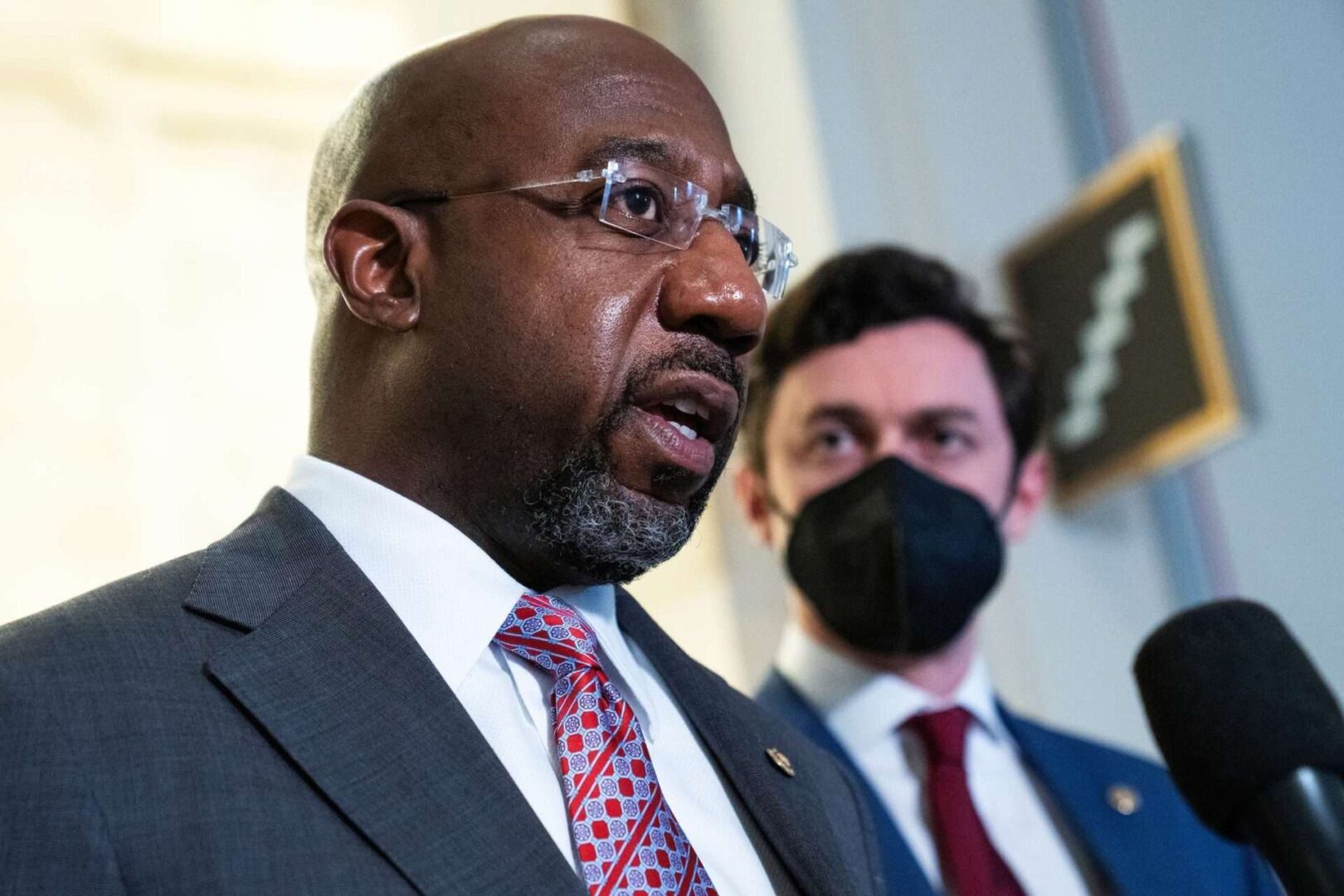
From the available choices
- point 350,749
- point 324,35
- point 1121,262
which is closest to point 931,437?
point 1121,262

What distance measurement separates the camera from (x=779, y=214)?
397 cm

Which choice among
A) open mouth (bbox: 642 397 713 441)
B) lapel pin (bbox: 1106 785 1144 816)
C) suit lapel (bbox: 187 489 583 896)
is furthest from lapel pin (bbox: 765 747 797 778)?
lapel pin (bbox: 1106 785 1144 816)

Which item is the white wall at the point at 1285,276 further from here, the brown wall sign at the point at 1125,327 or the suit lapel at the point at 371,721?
the suit lapel at the point at 371,721

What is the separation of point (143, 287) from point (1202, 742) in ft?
8.24

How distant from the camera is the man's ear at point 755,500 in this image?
289 centimetres

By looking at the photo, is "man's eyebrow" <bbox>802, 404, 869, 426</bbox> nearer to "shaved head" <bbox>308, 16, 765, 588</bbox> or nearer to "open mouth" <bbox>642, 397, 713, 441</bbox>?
"shaved head" <bbox>308, 16, 765, 588</bbox>

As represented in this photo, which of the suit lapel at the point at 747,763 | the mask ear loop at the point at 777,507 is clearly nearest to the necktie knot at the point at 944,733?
the mask ear loop at the point at 777,507

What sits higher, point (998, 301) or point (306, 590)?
point (998, 301)

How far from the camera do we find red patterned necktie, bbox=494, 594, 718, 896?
Answer: 1477 millimetres

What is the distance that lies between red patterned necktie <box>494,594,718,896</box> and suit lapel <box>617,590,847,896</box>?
0.16 m

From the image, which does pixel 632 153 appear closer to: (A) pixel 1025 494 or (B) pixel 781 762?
(B) pixel 781 762

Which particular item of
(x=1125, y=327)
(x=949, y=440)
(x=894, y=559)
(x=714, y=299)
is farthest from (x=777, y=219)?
(x=714, y=299)

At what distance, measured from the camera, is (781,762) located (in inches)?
72.0

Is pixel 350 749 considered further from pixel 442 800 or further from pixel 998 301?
pixel 998 301
